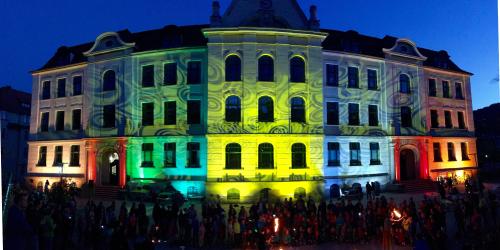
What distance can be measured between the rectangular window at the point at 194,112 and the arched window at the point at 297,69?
6101 mm

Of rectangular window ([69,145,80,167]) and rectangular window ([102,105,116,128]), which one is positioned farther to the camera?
rectangular window ([69,145,80,167])

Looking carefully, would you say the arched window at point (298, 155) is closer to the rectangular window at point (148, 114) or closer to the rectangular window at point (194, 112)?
the rectangular window at point (194, 112)

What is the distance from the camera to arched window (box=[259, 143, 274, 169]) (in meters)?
19.8

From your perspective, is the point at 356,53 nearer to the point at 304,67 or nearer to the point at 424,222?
the point at 304,67

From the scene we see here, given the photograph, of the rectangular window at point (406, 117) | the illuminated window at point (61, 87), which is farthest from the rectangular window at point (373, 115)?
the illuminated window at point (61, 87)

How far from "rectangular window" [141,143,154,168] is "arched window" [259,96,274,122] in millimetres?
7469

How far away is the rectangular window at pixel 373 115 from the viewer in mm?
23625

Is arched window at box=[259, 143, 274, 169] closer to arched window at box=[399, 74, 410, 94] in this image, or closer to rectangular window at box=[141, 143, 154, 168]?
rectangular window at box=[141, 143, 154, 168]

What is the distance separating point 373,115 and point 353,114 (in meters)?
1.71

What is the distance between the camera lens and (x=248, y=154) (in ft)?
64.4

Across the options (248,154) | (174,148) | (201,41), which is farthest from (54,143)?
(248,154)

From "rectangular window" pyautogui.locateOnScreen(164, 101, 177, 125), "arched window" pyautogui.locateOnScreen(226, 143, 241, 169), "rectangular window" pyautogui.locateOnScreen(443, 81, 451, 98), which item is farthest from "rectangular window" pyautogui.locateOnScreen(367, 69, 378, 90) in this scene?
"rectangular window" pyautogui.locateOnScreen(164, 101, 177, 125)

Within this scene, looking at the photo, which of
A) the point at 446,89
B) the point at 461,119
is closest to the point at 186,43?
the point at 446,89

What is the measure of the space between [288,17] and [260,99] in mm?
5316
